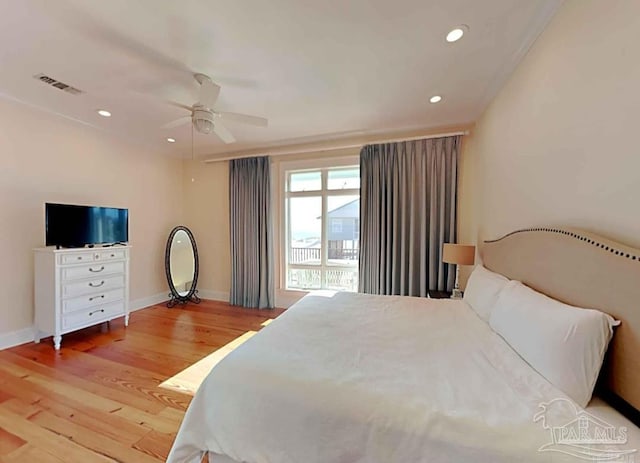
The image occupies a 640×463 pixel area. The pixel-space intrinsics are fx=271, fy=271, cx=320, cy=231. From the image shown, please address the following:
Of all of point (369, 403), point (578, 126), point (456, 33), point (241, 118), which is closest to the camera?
point (369, 403)

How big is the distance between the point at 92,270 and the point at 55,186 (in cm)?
115

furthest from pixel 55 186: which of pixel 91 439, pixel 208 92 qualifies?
pixel 91 439

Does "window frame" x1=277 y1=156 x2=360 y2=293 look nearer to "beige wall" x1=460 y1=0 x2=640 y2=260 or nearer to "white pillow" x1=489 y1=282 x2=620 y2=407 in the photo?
"beige wall" x1=460 y1=0 x2=640 y2=260

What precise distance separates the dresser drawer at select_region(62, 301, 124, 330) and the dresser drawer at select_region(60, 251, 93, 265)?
1.98ft

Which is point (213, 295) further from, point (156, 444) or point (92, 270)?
point (156, 444)

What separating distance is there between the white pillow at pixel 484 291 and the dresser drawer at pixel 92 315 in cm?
426

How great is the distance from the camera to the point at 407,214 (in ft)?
12.5

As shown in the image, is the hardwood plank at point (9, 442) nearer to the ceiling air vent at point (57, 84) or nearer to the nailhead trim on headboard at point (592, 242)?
the ceiling air vent at point (57, 84)

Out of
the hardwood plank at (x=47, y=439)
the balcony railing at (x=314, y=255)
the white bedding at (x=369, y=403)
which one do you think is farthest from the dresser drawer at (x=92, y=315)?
the white bedding at (x=369, y=403)

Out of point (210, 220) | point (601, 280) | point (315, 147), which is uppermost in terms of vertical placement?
point (315, 147)

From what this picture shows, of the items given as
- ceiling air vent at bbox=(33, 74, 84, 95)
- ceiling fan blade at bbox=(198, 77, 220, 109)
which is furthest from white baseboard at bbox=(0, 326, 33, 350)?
ceiling fan blade at bbox=(198, 77, 220, 109)

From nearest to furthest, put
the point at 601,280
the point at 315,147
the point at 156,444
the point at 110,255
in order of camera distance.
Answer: the point at 601,280 → the point at 156,444 → the point at 110,255 → the point at 315,147

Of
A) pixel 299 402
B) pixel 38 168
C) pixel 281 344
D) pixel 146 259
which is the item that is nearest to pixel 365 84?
pixel 281 344

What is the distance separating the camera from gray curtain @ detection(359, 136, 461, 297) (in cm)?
363
